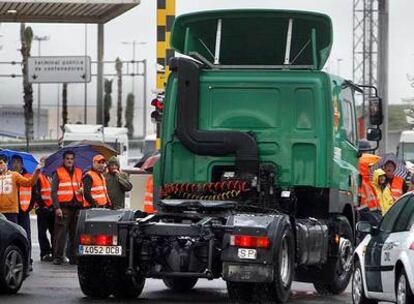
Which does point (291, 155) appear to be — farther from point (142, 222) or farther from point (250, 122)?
point (142, 222)

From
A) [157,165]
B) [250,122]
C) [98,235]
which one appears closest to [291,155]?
[250,122]

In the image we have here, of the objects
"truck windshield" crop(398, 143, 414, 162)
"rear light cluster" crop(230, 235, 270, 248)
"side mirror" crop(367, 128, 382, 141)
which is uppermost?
"side mirror" crop(367, 128, 382, 141)

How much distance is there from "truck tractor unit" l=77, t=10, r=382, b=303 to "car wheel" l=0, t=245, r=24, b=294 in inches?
39.4

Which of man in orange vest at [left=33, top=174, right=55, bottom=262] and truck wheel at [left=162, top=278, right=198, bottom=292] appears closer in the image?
truck wheel at [left=162, top=278, right=198, bottom=292]

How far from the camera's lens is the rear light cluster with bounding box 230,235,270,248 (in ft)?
40.2

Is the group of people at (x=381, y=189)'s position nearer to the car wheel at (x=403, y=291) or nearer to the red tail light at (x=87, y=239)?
the red tail light at (x=87, y=239)

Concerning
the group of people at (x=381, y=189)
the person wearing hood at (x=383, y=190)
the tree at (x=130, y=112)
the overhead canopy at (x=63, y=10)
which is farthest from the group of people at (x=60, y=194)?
the tree at (x=130, y=112)

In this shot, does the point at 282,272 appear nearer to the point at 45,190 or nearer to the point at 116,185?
the point at 116,185

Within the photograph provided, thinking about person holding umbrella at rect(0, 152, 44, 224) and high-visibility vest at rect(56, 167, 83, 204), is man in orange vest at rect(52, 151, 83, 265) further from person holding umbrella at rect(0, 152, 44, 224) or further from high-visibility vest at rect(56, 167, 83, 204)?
person holding umbrella at rect(0, 152, 44, 224)

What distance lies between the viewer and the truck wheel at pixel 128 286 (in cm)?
1341

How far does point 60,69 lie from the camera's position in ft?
158

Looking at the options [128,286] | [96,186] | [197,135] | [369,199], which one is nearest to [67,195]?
[96,186]

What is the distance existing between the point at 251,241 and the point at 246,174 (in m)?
1.59

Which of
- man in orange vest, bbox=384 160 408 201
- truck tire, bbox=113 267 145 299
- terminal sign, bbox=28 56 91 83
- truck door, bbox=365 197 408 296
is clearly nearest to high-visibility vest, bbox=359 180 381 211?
man in orange vest, bbox=384 160 408 201
